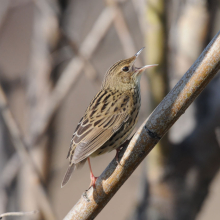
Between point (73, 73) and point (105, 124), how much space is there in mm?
1682

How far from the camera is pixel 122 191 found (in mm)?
9500

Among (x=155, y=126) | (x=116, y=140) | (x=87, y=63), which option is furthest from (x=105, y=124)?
(x=87, y=63)

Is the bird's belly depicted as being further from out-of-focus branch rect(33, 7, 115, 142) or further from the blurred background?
out-of-focus branch rect(33, 7, 115, 142)

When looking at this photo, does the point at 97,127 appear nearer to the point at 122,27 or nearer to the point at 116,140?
the point at 116,140

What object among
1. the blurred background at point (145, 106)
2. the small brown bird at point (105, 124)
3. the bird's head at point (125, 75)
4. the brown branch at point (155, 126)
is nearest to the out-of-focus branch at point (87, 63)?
the blurred background at point (145, 106)

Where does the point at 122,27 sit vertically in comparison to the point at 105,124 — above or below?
above

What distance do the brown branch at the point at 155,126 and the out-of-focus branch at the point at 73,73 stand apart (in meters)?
2.25

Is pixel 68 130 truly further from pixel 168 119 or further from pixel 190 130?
pixel 168 119

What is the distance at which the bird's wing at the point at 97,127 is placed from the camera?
9.38 ft

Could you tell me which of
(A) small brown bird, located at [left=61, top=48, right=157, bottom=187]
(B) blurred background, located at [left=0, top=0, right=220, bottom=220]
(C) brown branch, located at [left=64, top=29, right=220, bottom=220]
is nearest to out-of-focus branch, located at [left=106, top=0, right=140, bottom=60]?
(B) blurred background, located at [left=0, top=0, right=220, bottom=220]

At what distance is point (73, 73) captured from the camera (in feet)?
15.1

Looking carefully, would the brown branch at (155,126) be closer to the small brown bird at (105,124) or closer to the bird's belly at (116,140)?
the small brown bird at (105,124)

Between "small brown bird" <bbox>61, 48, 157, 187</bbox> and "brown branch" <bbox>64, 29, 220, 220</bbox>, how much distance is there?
343mm

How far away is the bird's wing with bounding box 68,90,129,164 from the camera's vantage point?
9.38ft
